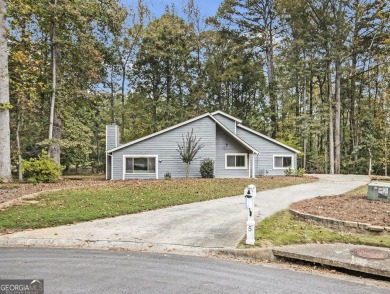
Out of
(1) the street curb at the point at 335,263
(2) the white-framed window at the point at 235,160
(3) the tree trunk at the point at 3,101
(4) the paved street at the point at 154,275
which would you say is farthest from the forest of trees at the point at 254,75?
Result: (1) the street curb at the point at 335,263

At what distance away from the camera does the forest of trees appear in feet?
84.8

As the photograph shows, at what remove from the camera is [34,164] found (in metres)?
15.0

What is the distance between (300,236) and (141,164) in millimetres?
16300

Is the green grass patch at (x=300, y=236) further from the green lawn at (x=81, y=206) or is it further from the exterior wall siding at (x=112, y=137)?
the exterior wall siding at (x=112, y=137)

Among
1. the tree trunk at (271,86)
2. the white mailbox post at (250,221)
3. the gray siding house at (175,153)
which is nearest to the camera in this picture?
the white mailbox post at (250,221)

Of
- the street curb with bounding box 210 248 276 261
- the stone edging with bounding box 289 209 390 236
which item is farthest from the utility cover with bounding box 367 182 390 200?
the street curb with bounding box 210 248 276 261

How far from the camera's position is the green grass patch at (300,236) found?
18.8 feet

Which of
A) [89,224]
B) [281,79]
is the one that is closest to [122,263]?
[89,224]

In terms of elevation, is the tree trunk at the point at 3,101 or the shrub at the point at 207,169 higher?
the tree trunk at the point at 3,101

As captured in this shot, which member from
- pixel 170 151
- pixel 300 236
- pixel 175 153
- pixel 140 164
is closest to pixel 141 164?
pixel 140 164

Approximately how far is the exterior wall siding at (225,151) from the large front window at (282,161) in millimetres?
3840

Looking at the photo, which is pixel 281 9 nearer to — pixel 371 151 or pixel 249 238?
pixel 371 151

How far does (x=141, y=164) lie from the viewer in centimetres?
2117

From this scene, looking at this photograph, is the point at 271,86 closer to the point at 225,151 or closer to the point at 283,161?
Result: the point at 283,161
